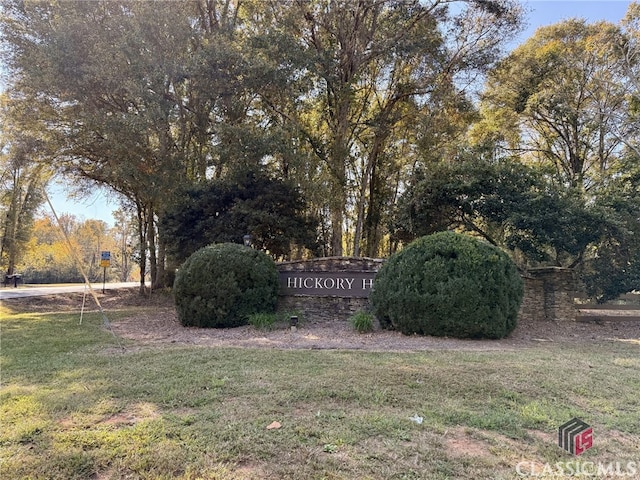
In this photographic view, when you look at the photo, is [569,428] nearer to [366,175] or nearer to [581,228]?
[581,228]

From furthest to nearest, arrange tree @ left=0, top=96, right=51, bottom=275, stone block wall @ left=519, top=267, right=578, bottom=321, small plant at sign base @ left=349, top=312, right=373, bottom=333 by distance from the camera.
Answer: tree @ left=0, top=96, right=51, bottom=275 → stone block wall @ left=519, top=267, right=578, bottom=321 → small plant at sign base @ left=349, top=312, right=373, bottom=333

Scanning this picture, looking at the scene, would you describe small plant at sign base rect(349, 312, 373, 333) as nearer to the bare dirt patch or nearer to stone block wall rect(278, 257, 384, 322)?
the bare dirt patch

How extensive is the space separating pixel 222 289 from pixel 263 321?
108cm

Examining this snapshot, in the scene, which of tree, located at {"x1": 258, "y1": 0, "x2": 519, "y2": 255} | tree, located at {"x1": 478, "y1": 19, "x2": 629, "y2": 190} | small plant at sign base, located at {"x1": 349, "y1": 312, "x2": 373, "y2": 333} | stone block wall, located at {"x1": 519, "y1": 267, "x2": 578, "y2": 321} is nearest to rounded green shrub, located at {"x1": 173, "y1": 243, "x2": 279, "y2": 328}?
small plant at sign base, located at {"x1": 349, "y1": 312, "x2": 373, "y2": 333}

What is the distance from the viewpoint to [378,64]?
13398 mm

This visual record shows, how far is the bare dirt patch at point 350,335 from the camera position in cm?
625

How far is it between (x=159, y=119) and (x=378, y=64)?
722 cm

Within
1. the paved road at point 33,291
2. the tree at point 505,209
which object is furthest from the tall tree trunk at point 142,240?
the tree at point 505,209

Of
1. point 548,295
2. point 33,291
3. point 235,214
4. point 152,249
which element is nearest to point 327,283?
point 235,214

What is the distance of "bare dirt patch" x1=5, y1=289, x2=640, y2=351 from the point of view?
625 centimetres

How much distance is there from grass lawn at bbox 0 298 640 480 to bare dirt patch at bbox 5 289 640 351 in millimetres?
1155

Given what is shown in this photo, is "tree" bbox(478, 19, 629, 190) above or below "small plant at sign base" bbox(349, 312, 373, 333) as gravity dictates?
above

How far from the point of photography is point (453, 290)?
22.0 ft

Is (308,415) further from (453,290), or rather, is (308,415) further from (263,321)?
(263,321)
